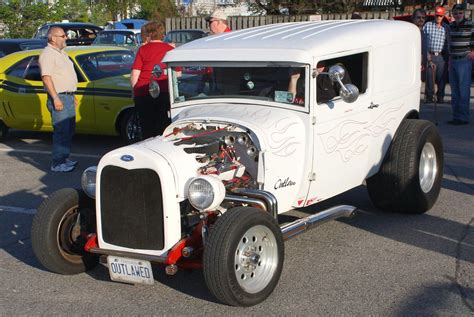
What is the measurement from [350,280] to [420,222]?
64.2 inches

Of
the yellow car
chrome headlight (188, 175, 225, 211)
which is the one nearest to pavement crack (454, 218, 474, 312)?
chrome headlight (188, 175, 225, 211)

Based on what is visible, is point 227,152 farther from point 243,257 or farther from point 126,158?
point 243,257

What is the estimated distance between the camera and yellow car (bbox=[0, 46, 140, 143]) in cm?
1064

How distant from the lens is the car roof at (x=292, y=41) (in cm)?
579

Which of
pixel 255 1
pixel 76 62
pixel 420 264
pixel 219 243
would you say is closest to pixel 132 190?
pixel 219 243

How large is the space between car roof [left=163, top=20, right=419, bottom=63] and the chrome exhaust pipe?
47.3 inches

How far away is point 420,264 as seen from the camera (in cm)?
566

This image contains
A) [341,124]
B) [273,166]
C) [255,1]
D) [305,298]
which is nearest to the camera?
[305,298]

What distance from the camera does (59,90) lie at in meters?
9.02

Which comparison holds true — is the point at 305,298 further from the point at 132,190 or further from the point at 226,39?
the point at 226,39

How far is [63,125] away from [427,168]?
178 inches

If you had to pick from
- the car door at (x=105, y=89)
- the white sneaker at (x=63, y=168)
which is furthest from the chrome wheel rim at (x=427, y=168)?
the car door at (x=105, y=89)

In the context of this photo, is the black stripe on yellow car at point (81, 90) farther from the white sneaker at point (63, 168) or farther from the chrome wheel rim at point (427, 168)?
the chrome wheel rim at point (427, 168)

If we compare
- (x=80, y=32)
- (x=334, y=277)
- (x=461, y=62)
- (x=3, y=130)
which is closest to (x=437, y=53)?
(x=461, y=62)
